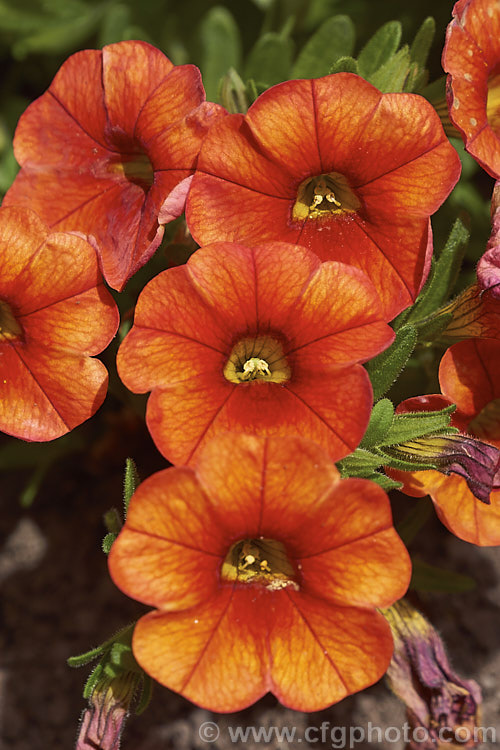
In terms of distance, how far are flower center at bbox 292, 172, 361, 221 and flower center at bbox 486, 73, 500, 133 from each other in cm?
43

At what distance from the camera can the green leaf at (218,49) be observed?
2.46 m

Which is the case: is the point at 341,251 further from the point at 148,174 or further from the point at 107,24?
the point at 107,24

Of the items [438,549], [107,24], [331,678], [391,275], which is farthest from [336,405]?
[107,24]

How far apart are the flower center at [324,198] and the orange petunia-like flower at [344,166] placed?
50 mm

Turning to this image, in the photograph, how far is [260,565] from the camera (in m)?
1.53

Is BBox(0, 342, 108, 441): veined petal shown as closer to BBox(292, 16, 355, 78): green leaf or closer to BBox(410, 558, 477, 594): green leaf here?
BBox(410, 558, 477, 594): green leaf

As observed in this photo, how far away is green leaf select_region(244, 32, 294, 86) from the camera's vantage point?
2.29m

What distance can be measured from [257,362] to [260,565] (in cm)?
42

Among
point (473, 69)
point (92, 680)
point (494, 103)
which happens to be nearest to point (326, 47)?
point (494, 103)

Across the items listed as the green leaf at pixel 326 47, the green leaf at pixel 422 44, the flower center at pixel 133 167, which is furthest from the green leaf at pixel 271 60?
the flower center at pixel 133 167

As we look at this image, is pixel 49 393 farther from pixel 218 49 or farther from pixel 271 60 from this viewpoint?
pixel 218 49

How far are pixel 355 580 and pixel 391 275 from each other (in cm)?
61

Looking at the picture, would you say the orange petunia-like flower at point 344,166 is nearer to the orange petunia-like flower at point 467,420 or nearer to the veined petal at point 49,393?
the orange petunia-like flower at point 467,420

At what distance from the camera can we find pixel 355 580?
1373 mm
